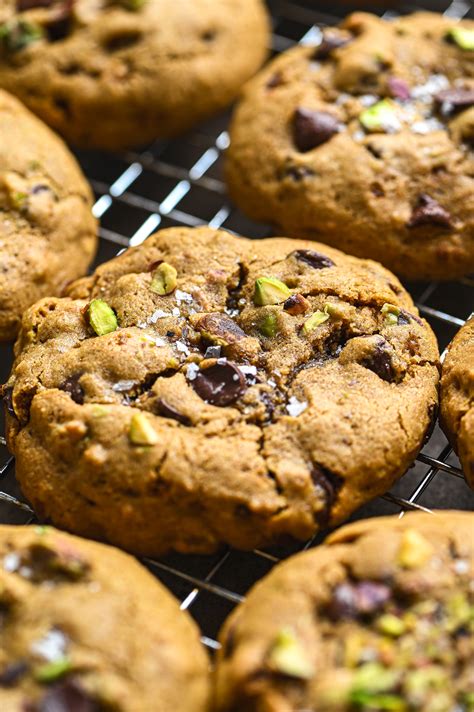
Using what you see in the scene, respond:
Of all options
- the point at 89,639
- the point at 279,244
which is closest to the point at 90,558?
the point at 89,639

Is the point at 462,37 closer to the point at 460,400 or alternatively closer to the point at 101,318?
the point at 460,400

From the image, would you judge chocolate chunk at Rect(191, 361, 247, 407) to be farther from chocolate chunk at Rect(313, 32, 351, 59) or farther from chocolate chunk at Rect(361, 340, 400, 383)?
chocolate chunk at Rect(313, 32, 351, 59)

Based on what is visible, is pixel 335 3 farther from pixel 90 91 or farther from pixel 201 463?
pixel 201 463

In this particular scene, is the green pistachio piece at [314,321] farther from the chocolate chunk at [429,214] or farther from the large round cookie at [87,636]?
the large round cookie at [87,636]

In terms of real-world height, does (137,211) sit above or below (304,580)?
below

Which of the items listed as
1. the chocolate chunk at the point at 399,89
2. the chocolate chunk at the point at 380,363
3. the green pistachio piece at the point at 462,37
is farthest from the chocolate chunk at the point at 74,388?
the green pistachio piece at the point at 462,37

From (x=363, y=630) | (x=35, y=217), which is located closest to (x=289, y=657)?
(x=363, y=630)
